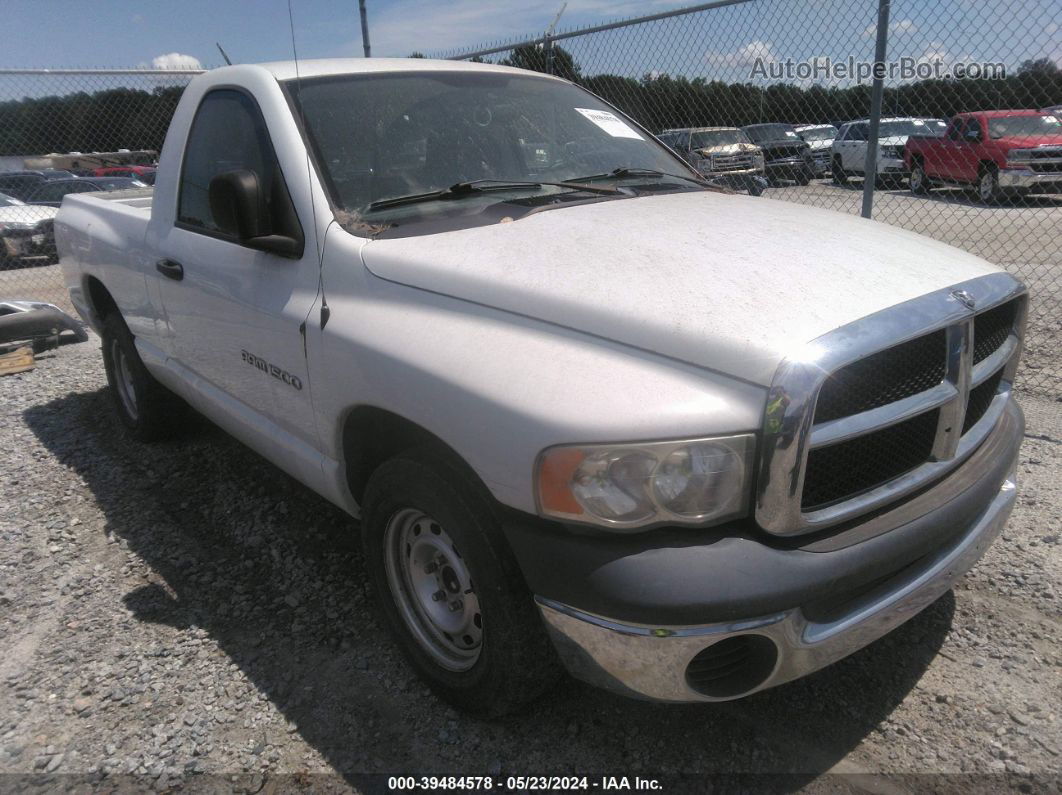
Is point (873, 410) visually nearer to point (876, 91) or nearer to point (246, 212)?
point (246, 212)

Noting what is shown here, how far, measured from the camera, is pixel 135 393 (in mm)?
4629

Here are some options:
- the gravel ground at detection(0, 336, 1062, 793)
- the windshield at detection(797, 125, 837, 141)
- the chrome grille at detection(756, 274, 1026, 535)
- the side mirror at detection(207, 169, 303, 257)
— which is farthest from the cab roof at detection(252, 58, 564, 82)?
the windshield at detection(797, 125, 837, 141)

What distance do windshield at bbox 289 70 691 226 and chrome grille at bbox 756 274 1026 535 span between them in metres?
1.37

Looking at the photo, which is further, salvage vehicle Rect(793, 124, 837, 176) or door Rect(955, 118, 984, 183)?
door Rect(955, 118, 984, 183)

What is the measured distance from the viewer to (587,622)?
1908mm

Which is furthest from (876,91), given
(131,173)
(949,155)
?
(131,173)

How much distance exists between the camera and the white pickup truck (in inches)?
73.2

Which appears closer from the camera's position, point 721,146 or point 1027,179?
point 721,146

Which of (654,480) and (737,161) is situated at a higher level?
(737,161)

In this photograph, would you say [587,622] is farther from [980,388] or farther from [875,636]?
[980,388]

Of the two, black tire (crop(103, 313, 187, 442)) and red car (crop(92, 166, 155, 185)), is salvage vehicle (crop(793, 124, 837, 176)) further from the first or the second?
red car (crop(92, 166, 155, 185))

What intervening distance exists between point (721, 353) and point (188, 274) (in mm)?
2427

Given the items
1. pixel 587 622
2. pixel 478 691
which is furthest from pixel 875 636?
pixel 478 691

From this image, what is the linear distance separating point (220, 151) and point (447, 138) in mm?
1004
